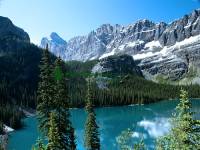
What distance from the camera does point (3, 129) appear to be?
5782 inches

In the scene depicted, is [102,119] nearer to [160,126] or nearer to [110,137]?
[160,126]

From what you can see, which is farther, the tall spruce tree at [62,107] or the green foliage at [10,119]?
the green foliage at [10,119]

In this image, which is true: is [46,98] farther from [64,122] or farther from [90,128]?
[90,128]

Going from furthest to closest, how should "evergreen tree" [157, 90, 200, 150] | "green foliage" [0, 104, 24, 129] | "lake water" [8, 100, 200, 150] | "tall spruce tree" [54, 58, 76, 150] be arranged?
"green foliage" [0, 104, 24, 129] < "lake water" [8, 100, 200, 150] < "tall spruce tree" [54, 58, 76, 150] < "evergreen tree" [157, 90, 200, 150]

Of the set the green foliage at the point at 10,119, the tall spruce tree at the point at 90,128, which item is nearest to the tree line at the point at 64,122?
the tall spruce tree at the point at 90,128

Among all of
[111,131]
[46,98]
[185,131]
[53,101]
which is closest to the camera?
[185,131]

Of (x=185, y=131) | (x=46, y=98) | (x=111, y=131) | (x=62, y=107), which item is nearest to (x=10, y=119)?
(x=111, y=131)

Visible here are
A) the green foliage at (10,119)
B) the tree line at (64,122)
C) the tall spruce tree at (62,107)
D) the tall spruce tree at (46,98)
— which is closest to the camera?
the tree line at (64,122)

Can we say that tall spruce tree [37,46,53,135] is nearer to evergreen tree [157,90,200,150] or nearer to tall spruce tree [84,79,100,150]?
tall spruce tree [84,79,100,150]

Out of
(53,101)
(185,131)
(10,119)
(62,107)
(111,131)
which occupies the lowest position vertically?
(111,131)

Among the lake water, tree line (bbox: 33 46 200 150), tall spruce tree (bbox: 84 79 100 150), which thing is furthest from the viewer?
the lake water

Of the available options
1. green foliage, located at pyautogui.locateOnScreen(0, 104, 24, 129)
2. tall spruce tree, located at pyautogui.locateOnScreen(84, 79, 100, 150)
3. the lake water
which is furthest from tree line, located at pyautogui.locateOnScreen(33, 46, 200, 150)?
green foliage, located at pyautogui.locateOnScreen(0, 104, 24, 129)

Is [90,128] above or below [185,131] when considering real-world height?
below

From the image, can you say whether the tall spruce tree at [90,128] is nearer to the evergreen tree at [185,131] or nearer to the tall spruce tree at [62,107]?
the tall spruce tree at [62,107]
